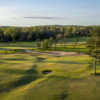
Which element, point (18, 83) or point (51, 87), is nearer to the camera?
point (51, 87)

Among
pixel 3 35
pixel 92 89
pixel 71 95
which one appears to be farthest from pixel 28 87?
pixel 3 35

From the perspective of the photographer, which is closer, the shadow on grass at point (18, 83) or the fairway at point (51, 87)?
the fairway at point (51, 87)

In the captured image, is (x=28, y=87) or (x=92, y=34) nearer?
(x=28, y=87)

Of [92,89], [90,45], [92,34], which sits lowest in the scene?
[92,89]

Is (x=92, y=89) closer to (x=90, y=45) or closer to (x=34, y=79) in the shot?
(x=34, y=79)

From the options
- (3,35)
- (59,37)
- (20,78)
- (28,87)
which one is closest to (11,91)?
(28,87)

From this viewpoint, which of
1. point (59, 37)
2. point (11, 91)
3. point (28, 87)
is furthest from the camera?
point (59, 37)

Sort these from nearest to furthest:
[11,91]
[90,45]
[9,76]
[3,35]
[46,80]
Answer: [11,91]
[46,80]
[9,76]
[90,45]
[3,35]

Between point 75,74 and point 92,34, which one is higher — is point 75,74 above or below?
below

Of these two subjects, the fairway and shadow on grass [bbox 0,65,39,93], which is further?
shadow on grass [bbox 0,65,39,93]
